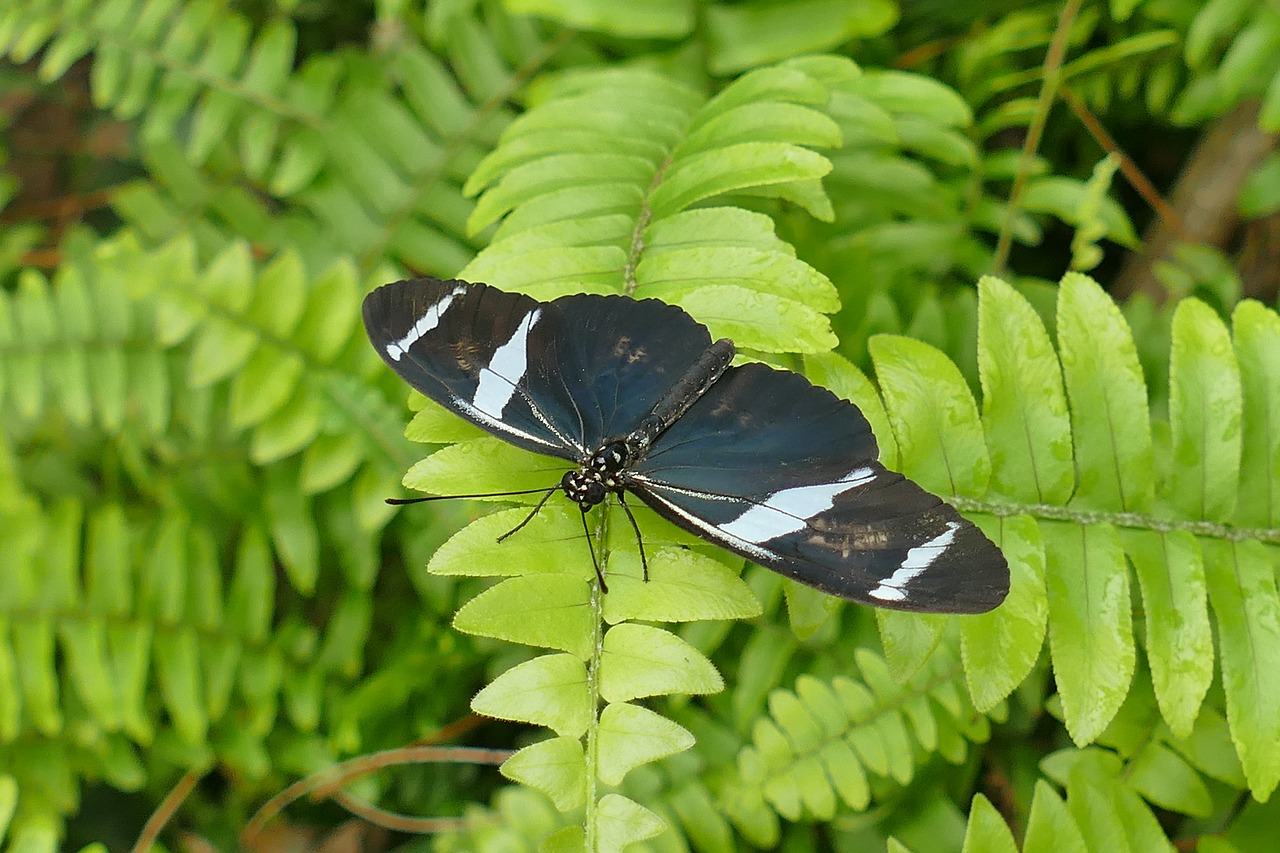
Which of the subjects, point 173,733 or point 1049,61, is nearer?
point 1049,61

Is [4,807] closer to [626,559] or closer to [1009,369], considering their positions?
[626,559]

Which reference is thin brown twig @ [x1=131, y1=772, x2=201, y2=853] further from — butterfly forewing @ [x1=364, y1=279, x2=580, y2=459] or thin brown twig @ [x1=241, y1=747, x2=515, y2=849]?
butterfly forewing @ [x1=364, y1=279, x2=580, y2=459]

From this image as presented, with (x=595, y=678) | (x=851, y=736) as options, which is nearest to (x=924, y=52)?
(x=851, y=736)

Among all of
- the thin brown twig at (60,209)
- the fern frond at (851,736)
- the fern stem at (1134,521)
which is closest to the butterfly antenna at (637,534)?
the fern stem at (1134,521)

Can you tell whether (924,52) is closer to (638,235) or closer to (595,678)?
(638,235)

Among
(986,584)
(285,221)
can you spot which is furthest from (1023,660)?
(285,221)

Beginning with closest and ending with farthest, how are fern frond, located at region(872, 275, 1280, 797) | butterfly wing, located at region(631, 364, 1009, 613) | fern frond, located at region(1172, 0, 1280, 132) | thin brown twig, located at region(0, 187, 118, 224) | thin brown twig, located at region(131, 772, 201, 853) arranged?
butterfly wing, located at region(631, 364, 1009, 613)
fern frond, located at region(872, 275, 1280, 797)
fern frond, located at region(1172, 0, 1280, 132)
thin brown twig, located at region(131, 772, 201, 853)
thin brown twig, located at region(0, 187, 118, 224)

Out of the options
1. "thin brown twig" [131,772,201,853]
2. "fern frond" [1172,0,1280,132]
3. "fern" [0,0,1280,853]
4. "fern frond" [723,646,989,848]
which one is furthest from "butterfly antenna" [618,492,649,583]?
"thin brown twig" [131,772,201,853]
